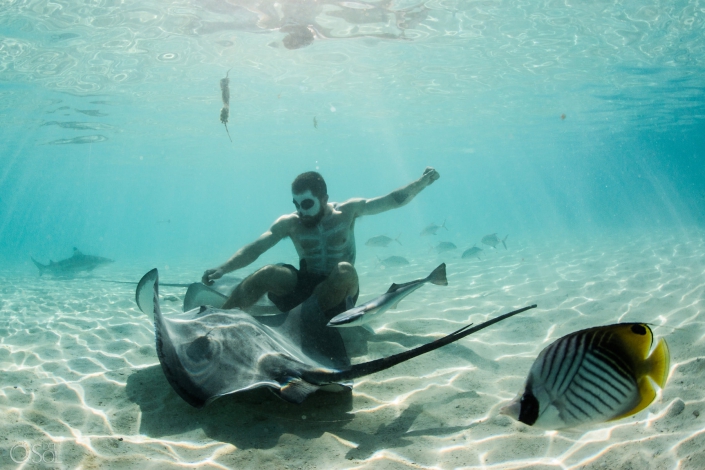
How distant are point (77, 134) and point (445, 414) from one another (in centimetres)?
3133

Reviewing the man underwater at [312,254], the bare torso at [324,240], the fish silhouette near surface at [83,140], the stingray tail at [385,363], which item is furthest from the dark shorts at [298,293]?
the fish silhouette near surface at [83,140]

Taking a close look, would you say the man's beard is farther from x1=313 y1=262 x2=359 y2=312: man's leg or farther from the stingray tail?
the stingray tail

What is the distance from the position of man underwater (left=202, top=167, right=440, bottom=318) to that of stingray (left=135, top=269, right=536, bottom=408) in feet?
3.42

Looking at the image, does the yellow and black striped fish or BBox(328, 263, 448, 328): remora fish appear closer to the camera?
the yellow and black striped fish

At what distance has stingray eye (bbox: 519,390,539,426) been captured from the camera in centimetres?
149

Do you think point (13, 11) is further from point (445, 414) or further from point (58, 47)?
point (445, 414)

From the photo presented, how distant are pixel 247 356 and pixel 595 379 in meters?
2.26

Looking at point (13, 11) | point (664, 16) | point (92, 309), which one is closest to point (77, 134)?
point (13, 11)

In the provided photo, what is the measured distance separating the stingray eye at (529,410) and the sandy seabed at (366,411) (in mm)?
1271

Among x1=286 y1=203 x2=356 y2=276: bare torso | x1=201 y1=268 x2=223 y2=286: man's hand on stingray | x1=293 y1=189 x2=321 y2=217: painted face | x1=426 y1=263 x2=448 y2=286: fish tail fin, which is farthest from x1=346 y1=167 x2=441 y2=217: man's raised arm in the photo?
x1=201 y1=268 x2=223 y2=286: man's hand on stingray

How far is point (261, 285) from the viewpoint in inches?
192

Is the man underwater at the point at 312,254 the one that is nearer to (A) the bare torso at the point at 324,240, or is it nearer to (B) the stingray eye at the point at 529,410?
(A) the bare torso at the point at 324,240

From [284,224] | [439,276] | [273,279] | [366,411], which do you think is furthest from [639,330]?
[284,224]

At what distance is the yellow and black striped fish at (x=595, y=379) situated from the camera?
146 centimetres
